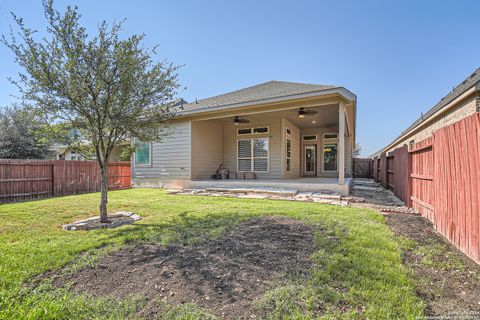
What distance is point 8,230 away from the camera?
3932 mm

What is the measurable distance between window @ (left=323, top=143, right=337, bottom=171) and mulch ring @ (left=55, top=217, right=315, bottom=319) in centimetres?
1171

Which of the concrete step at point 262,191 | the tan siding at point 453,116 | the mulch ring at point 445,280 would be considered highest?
the tan siding at point 453,116

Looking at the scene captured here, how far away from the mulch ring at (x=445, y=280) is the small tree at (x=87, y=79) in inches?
188

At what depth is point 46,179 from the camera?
841 cm

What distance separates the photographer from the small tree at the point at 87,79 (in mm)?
3795

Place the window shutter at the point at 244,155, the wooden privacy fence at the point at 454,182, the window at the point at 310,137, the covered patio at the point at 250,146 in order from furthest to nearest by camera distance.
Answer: the window at the point at 310,137
the window shutter at the point at 244,155
the covered patio at the point at 250,146
the wooden privacy fence at the point at 454,182

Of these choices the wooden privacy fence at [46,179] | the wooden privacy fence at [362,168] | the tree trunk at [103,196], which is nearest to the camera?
the tree trunk at [103,196]

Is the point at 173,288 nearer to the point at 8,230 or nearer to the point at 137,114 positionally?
the point at 137,114

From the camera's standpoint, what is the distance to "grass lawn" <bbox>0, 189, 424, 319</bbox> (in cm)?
179

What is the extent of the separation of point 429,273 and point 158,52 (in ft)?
17.4

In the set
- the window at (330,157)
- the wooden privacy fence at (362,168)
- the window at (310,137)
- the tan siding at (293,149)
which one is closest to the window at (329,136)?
the window at (330,157)

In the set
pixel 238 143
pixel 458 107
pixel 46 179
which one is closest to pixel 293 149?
pixel 238 143

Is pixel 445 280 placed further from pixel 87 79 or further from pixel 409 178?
pixel 87 79

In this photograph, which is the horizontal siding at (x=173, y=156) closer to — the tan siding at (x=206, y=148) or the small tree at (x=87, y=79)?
the tan siding at (x=206, y=148)
